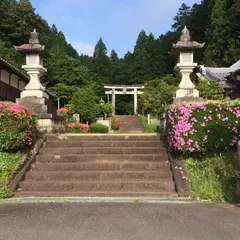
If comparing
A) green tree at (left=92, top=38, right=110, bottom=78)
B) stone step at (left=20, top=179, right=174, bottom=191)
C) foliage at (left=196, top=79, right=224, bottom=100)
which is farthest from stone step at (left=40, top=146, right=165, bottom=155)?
green tree at (left=92, top=38, right=110, bottom=78)

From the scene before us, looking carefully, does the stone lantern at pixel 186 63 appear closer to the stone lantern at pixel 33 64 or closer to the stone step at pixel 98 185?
the stone step at pixel 98 185

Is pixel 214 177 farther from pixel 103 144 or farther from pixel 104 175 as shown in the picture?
pixel 103 144

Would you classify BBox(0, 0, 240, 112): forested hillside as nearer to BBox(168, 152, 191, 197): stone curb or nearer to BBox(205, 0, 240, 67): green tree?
BBox(205, 0, 240, 67): green tree

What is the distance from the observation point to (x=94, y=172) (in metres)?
7.00

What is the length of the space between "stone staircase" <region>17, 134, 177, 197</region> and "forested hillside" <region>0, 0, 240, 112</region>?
34.8 ft

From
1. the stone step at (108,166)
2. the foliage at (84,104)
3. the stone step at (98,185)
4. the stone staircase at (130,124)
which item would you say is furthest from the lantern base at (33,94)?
the stone staircase at (130,124)

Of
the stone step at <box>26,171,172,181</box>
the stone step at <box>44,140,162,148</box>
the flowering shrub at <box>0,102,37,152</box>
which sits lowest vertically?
the stone step at <box>26,171,172,181</box>

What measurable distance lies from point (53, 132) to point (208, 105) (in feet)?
16.8

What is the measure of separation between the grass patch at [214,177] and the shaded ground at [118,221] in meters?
0.53

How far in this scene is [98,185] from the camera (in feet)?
21.6

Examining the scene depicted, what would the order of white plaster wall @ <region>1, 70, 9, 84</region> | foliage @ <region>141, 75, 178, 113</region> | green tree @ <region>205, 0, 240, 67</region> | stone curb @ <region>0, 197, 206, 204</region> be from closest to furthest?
stone curb @ <region>0, 197, 206, 204</region> → white plaster wall @ <region>1, 70, 9, 84</region> → foliage @ <region>141, 75, 178, 113</region> → green tree @ <region>205, 0, 240, 67</region>

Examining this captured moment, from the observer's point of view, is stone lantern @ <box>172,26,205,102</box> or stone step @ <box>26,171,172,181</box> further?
stone lantern @ <box>172,26,205,102</box>

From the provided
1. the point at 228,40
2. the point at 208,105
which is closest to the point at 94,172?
the point at 208,105

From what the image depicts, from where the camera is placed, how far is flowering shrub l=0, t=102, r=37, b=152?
271 inches
